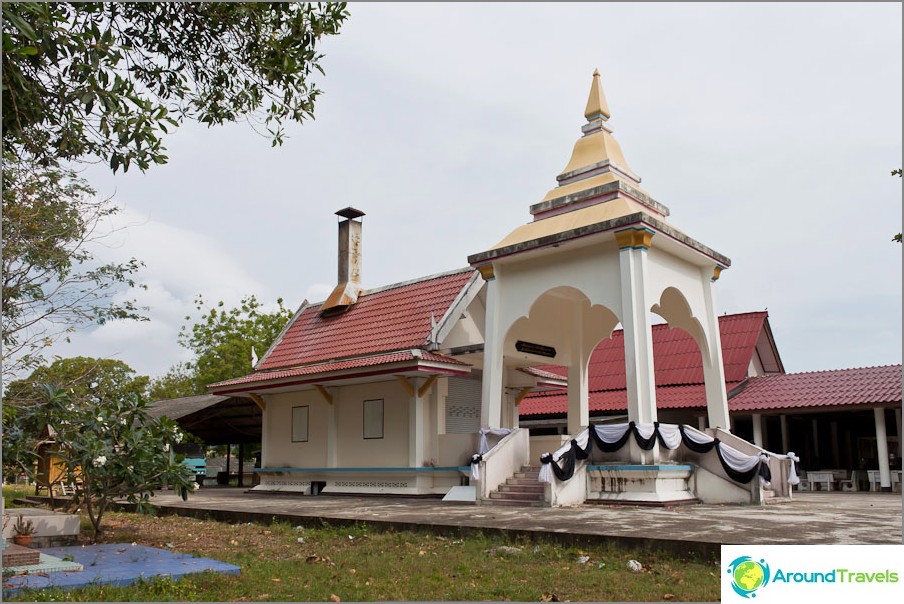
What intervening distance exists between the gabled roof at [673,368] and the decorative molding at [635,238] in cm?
937

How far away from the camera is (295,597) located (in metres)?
5.98

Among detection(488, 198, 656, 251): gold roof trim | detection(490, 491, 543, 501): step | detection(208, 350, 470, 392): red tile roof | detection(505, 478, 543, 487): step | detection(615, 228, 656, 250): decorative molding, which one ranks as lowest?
detection(490, 491, 543, 501): step

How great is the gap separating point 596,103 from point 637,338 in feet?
20.6

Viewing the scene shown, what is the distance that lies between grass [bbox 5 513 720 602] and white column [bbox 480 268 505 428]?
5.51 m

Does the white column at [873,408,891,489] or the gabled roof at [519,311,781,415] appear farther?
the gabled roof at [519,311,781,415]

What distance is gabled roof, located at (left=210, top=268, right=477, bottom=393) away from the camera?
16797 millimetres

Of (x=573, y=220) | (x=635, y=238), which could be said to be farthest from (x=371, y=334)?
(x=635, y=238)

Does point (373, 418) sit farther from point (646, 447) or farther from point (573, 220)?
point (646, 447)

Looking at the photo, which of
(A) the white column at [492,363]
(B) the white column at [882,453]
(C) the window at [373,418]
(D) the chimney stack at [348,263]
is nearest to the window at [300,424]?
(C) the window at [373,418]

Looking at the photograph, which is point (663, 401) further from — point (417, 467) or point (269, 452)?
point (269, 452)

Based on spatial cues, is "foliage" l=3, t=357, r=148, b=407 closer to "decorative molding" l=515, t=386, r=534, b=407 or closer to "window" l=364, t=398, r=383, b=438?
"window" l=364, t=398, r=383, b=438

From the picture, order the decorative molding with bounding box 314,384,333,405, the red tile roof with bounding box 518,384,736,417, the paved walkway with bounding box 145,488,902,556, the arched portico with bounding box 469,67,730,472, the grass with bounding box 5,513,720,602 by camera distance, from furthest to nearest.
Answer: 1. the red tile roof with bounding box 518,384,736,417
2. the decorative molding with bounding box 314,384,333,405
3. the arched portico with bounding box 469,67,730,472
4. the paved walkway with bounding box 145,488,902,556
5. the grass with bounding box 5,513,720,602

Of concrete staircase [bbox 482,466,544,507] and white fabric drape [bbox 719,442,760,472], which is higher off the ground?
white fabric drape [bbox 719,442,760,472]

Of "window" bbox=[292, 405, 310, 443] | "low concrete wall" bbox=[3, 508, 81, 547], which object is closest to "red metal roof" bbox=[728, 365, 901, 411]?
"window" bbox=[292, 405, 310, 443]
